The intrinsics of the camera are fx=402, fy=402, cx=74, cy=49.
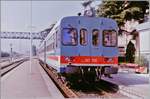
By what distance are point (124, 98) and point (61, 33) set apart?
3896 mm

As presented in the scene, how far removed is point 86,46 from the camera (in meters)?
16.2

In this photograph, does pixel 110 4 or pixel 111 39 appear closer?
pixel 111 39

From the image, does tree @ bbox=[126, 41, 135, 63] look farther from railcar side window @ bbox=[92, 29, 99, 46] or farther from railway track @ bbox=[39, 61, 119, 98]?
railcar side window @ bbox=[92, 29, 99, 46]

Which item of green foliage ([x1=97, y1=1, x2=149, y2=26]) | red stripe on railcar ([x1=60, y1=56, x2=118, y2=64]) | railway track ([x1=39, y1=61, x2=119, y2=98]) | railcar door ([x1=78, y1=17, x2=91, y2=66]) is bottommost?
railway track ([x1=39, y1=61, x2=119, y2=98])

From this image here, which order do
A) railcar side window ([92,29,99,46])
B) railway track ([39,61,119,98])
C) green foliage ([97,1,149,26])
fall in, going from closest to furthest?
railway track ([39,61,119,98]) → railcar side window ([92,29,99,46]) → green foliage ([97,1,149,26])

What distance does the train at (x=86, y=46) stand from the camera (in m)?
15.9

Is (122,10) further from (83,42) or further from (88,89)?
(83,42)

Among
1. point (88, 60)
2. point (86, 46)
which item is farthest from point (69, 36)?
point (88, 60)

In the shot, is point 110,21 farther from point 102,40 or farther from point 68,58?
point 68,58

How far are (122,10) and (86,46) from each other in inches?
860

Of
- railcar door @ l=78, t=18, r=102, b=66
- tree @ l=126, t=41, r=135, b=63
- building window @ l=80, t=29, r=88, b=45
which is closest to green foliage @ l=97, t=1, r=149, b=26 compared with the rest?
tree @ l=126, t=41, r=135, b=63

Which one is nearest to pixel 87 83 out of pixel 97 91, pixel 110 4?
pixel 97 91

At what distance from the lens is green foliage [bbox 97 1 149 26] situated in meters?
36.2

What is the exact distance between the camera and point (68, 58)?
15922mm
